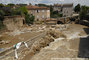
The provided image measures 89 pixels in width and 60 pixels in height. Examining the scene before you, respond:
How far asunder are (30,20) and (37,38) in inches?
517

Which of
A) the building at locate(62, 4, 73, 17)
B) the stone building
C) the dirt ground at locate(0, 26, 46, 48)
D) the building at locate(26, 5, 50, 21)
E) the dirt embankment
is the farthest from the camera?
the building at locate(62, 4, 73, 17)

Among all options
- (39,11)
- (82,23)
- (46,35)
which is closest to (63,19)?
(82,23)

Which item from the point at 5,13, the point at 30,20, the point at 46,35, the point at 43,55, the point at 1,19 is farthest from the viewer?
the point at 30,20

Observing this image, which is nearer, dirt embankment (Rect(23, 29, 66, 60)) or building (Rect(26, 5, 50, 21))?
dirt embankment (Rect(23, 29, 66, 60))

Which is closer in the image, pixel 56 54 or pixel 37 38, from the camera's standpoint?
pixel 56 54

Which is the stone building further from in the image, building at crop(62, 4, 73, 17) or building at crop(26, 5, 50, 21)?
building at crop(62, 4, 73, 17)

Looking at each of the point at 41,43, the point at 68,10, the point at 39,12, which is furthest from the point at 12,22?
the point at 68,10

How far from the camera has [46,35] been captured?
14906 millimetres

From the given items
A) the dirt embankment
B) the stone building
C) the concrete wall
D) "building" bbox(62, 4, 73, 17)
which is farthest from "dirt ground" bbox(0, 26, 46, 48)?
"building" bbox(62, 4, 73, 17)

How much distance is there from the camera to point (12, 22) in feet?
59.4

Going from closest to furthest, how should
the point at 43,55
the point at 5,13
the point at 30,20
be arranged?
1. the point at 43,55
2. the point at 5,13
3. the point at 30,20

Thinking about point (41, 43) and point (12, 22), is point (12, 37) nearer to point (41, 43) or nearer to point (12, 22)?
point (41, 43)

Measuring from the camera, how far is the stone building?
672 inches

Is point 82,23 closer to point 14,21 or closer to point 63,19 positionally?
point 63,19
